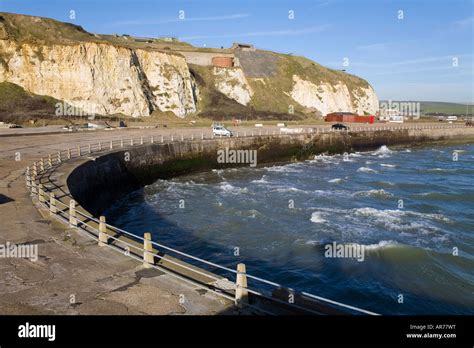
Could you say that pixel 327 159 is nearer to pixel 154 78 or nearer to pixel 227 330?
pixel 154 78

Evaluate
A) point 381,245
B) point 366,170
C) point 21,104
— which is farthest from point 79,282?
point 21,104

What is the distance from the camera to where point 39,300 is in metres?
8.88

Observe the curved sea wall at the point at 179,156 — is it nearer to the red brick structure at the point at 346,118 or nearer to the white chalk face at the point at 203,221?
the white chalk face at the point at 203,221

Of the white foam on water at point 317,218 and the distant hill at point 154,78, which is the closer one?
the white foam on water at point 317,218

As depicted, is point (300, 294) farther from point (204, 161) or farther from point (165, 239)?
point (204, 161)

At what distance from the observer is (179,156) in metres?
39.4

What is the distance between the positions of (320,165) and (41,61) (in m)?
47.2

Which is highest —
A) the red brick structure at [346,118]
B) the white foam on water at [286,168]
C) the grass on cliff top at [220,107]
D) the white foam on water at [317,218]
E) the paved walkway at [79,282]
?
the grass on cliff top at [220,107]

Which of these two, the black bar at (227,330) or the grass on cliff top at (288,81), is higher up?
the grass on cliff top at (288,81)

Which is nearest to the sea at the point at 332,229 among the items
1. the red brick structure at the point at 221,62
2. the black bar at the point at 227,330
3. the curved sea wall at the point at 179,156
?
the curved sea wall at the point at 179,156

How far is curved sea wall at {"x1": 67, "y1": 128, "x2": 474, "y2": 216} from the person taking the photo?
2527 cm

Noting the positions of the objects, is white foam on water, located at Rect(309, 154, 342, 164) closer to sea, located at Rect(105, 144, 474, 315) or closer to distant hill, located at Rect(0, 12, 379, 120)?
sea, located at Rect(105, 144, 474, 315)

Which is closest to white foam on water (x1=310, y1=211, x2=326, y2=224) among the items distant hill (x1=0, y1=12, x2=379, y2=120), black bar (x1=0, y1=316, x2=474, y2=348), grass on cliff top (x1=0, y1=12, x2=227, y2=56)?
black bar (x1=0, y1=316, x2=474, y2=348)

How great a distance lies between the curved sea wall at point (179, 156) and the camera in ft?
82.9
